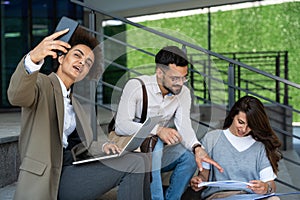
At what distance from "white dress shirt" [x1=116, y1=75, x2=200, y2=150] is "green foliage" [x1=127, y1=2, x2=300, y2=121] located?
24.1ft

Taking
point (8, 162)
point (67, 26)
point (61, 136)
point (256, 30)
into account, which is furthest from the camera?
point (256, 30)

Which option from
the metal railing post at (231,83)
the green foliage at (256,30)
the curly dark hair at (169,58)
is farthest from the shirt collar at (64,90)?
the green foliage at (256,30)

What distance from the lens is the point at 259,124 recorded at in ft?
7.23

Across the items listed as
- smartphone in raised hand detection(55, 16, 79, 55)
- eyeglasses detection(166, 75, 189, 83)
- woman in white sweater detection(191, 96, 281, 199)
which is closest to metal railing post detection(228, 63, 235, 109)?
woman in white sweater detection(191, 96, 281, 199)

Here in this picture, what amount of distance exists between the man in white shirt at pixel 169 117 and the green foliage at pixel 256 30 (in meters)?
7.38

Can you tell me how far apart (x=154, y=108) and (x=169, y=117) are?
0.32 ft

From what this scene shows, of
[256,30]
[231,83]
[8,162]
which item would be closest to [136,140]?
[8,162]

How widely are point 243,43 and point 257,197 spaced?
861cm

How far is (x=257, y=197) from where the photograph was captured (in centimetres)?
208

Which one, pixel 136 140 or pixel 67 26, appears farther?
pixel 136 140

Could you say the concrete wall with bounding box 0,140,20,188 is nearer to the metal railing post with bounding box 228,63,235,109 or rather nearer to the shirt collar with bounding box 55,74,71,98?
the shirt collar with bounding box 55,74,71,98

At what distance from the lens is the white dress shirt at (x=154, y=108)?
2.06 meters

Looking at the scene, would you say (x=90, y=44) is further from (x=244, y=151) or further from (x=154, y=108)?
(x=244, y=151)

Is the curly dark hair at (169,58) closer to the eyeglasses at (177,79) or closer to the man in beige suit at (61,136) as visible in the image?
the eyeglasses at (177,79)
